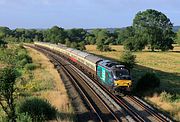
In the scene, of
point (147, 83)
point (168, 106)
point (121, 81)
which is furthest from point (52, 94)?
point (168, 106)

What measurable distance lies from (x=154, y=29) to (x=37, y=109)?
103167 mm

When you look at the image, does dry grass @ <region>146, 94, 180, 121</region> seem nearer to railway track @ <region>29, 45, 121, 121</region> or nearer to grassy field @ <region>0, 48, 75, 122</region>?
railway track @ <region>29, 45, 121, 121</region>

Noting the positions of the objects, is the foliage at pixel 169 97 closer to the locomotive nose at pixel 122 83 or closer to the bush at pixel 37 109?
the locomotive nose at pixel 122 83

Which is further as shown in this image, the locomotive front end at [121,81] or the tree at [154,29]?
the tree at [154,29]

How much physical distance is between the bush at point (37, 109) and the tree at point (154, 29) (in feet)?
318

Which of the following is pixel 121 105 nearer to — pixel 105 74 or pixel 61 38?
pixel 105 74

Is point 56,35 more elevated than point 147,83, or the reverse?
point 56,35

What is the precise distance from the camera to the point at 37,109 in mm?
22562

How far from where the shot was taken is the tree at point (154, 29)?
4641 inches

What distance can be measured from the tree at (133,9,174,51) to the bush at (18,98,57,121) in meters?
96.9

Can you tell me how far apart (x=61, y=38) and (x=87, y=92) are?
134901 millimetres

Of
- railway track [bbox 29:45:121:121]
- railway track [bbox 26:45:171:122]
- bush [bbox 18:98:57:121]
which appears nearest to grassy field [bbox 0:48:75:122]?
bush [bbox 18:98:57:121]

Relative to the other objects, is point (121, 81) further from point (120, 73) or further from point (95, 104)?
point (95, 104)

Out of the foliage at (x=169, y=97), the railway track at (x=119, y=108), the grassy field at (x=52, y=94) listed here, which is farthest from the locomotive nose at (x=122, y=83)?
the grassy field at (x=52, y=94)
